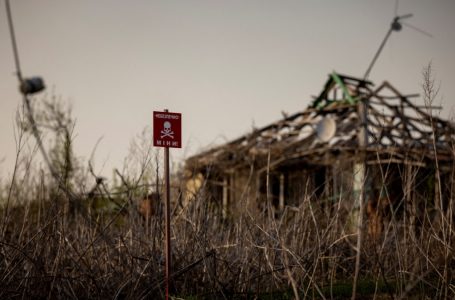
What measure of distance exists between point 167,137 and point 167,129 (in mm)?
51

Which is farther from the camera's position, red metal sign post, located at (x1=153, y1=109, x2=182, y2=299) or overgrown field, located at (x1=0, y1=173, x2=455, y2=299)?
overgrown field, located at (x1=0, y1=173, x2=455, y2=299)

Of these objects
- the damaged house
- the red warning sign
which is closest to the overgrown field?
the red warning sign

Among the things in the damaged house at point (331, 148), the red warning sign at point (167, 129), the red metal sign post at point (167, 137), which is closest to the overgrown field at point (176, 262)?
the red metal sign post at point (167, 137)

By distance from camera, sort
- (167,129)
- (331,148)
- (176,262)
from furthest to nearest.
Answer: (331,148) → (176,262) → (167,129)

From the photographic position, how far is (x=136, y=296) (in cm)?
336

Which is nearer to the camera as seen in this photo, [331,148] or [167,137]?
[167,137]

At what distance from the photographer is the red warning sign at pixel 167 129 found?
123 inches

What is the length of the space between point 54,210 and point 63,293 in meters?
0.59

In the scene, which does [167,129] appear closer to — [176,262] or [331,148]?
[176,262]

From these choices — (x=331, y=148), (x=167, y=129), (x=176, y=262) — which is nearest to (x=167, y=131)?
(x=167, y=129)

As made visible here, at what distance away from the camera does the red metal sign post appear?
3109mm

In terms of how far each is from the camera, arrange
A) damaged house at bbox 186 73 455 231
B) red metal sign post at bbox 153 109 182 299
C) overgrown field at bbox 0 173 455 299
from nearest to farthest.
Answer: red metal sign post at bbox 153 109 182 299
overgrown field at bbox 0 173 455 299
damaged house at bbox 186 73 455 231

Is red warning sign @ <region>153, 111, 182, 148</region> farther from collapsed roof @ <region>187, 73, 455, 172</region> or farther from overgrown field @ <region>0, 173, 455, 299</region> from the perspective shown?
collapsed roof @ <region>187, 73, 455, 172</region>

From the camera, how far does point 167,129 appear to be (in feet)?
10.4
